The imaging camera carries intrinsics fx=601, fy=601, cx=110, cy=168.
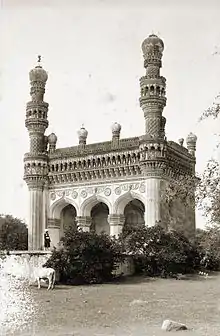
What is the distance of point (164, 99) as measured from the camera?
47.9 feet

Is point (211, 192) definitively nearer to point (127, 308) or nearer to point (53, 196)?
point (127, 308)

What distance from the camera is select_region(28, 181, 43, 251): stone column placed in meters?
15.5

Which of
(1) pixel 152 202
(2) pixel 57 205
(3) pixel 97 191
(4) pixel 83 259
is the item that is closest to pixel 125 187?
→ (3) pixel 97 191

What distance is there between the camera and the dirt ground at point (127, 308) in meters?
5.95

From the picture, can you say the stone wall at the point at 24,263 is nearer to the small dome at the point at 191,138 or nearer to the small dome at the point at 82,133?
the small dome at the point at 191,138

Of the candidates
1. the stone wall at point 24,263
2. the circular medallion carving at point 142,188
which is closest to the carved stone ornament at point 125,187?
the circular medallion carving at point 142,188

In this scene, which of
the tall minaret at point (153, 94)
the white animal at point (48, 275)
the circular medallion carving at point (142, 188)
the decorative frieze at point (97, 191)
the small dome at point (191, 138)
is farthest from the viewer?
the decorative frieze at point (97, 191)

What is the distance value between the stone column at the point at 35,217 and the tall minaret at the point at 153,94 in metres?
3.59

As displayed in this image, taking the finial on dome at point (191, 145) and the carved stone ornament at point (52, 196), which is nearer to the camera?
the finial on dome at point (191, 145)

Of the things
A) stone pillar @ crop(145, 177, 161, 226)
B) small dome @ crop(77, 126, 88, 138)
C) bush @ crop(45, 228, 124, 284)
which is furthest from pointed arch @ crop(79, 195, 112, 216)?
bush @ crop(45, 228, 124, 284)

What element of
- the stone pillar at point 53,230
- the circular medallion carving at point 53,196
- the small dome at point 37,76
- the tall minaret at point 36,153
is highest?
the small dome at point 37,76

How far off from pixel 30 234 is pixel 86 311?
862 centimetres

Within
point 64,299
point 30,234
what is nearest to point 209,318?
point 64,299

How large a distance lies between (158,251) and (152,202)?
2.31 meters
